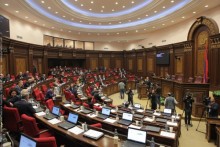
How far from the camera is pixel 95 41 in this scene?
21172 millimetres

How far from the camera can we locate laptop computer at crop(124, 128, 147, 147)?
3.05 metres

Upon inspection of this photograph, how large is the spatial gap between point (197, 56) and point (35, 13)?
39.4 feet

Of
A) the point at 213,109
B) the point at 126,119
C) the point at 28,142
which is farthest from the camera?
the point at 213,109

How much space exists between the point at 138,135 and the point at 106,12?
14.0 m

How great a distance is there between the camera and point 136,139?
3.14 m

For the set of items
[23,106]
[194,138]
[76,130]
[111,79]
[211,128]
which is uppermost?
[23,106]

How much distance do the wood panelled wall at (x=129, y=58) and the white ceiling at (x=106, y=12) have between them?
206 cm

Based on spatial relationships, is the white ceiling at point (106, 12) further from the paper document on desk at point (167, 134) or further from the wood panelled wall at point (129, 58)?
the paper document on desk at point (167, 134)

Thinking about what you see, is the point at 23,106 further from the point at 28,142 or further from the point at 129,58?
the point at 129,58

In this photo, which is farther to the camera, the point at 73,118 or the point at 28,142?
the point at 73,118

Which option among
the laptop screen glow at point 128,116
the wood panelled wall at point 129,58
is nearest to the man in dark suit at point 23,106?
the laptop screen glow at point 128,116

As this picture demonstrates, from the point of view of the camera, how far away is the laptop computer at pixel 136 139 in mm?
3049

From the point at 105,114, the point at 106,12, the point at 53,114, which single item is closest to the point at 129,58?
the point at 106,12

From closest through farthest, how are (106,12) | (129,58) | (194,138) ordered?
(194,138)
(106,12)
(129,58)
